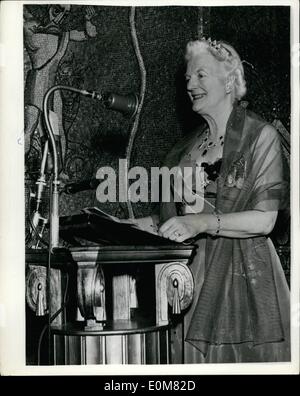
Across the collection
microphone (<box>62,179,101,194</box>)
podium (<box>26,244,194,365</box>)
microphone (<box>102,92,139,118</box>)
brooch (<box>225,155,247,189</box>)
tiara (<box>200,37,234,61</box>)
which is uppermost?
tiara (<box>200,37,234,61</box>)

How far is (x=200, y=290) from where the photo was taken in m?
Answer: 1.86

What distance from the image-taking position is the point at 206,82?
73.7 inches

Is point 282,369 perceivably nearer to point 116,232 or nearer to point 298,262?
point 298,262

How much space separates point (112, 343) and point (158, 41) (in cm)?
85

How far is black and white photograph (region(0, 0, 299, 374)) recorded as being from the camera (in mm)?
1850

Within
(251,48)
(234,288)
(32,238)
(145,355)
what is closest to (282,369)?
(234,288)

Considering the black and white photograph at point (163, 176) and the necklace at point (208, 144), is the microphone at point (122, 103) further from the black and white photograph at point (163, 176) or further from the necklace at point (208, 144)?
the necklace at point (208, 144)

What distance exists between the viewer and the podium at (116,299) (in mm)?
1824

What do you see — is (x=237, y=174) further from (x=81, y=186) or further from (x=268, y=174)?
(x=81, y=186)

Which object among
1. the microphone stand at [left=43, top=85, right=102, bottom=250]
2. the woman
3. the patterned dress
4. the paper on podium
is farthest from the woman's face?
the paper on podium

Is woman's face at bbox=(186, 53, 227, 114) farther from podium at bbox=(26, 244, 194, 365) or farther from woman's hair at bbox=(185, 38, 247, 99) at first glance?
podium at bbox=(26, 244, 194, 365)

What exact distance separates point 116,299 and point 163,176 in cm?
37

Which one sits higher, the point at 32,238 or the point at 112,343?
the point at 32,238

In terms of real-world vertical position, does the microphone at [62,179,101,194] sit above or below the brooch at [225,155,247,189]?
below
